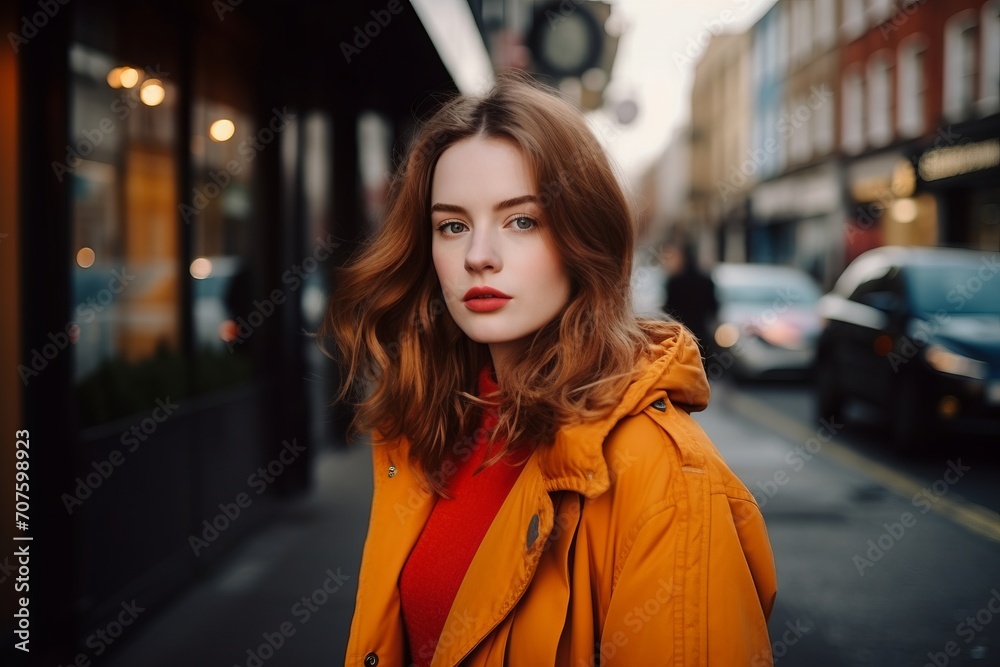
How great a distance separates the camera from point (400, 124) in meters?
10.7

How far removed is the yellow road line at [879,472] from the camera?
6.39m

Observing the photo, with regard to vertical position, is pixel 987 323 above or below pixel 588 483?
below

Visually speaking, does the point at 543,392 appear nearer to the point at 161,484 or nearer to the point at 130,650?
the point at 130,650

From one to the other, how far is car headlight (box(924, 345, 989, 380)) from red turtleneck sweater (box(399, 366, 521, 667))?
7204 mm

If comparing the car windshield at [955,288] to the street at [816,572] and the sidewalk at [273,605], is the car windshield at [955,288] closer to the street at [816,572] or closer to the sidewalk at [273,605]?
the street at [816,572]

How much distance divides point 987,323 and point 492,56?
264 inches

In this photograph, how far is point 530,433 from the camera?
178 centimetres

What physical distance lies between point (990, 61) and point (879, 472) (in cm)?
1495

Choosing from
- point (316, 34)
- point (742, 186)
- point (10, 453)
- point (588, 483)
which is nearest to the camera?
point (588, 483)

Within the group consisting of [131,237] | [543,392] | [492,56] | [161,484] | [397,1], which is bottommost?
[161,484]

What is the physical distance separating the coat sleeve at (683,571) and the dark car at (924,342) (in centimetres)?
739

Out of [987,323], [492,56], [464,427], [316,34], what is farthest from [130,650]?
[492,56]

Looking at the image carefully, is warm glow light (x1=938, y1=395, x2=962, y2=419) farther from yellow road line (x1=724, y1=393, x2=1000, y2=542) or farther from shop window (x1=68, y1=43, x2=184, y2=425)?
shop window (x1=68, y1=43, x2=184, y2=425)

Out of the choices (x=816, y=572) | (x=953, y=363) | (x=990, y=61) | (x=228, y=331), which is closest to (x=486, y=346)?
(x=816, y=572)
